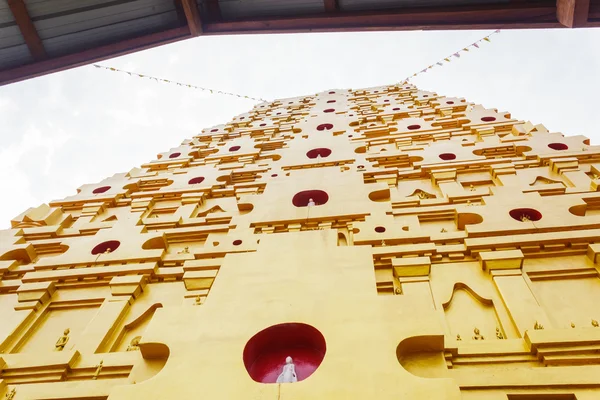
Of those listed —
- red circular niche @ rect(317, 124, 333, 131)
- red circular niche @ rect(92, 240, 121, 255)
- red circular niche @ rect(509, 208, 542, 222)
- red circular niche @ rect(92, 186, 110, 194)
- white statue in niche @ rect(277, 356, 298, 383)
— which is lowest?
white statue in niche @ rect(277, 356, 298, 383)

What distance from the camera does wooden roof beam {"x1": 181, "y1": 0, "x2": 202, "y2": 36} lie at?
6.32m

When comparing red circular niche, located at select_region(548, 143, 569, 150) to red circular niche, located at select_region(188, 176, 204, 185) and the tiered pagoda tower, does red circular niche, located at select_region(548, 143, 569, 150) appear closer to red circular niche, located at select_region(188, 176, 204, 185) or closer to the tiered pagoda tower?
the tiered pagoda tower

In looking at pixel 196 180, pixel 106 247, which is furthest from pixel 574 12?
pixel 196 180

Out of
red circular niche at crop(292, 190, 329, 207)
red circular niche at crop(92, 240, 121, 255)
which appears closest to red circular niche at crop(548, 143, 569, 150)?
red circular niche at crop(292, 190, 329, 207)

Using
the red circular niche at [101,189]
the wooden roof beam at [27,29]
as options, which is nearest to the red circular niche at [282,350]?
the wooden roof beam at [27,29]

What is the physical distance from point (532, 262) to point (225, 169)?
6.66 metres

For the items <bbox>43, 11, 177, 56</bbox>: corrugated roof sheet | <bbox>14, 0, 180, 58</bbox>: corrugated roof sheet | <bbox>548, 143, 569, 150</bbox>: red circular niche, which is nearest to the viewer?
<bbox>14, 0, 180, 58</bbox>: corrugated roof sheet

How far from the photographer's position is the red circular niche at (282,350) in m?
3.73

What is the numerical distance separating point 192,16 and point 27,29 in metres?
2.35

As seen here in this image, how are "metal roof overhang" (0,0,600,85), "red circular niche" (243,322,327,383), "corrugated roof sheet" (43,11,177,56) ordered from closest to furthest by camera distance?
1. "red circular niche" (243,322,327,383)
2. "metal roof overhang" (0,0,600,85)
3. "corrugated roof sheet" (43,11,177,56)

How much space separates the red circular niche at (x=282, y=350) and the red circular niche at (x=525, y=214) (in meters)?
3.30

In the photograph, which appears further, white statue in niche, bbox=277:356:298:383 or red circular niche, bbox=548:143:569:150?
red circular niche, bbox=548:143:569:150

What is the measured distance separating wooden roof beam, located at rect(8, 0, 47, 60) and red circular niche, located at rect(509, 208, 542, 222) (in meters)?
7.18

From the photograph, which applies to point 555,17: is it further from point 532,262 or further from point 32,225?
point 32,225
